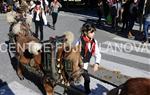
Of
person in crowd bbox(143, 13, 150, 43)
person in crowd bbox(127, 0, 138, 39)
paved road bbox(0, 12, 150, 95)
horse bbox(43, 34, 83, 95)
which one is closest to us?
horse bbox(43, 34, 83, 95)

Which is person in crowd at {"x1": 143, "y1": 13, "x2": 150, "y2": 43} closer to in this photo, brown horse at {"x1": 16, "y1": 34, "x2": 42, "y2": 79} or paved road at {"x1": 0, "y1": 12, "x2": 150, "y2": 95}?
paved road at {"x1": 0, "y1": 12, "x2": 150, "y2": 95}

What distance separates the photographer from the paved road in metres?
7.57

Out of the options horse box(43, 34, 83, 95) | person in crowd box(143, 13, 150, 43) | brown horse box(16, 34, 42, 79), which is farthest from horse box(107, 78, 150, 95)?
person in crowd box(143, 13, 150, 43)

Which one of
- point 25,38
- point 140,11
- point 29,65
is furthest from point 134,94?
point 140,11

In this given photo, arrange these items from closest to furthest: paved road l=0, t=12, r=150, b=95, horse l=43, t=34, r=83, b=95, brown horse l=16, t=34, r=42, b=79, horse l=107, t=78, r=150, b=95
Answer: horse l=107, t=78, r=150, b=95
horse l=43, t=34, r=83, b=95
brown horse l=16, t=34, r=42, b=79
paved road l=0, t=12, r=150, b=95

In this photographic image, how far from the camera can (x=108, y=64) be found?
960 centimetres

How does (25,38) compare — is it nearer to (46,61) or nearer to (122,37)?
(46,61)

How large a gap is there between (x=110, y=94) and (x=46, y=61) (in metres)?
2.14

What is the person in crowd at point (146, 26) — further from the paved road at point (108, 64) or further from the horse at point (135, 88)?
the horse at point (135, 88)

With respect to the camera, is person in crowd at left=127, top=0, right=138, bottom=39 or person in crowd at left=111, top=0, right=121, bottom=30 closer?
person in crowd at left=127, top=0, right=138, bottom=39

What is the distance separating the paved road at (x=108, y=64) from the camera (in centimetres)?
757

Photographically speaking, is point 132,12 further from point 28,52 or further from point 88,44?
point 88,44

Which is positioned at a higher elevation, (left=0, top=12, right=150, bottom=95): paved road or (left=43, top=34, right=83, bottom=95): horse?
(left=43, top=34, right=83, bottom=95): horse

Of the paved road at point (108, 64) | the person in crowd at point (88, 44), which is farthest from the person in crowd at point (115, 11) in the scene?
the person in crowd at point (88, 44)
